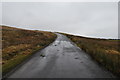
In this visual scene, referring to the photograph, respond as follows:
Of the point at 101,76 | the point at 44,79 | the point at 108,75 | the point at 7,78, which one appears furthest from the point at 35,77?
the point at 108,75

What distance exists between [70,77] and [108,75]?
7.76 feet

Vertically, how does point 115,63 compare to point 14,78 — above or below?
above

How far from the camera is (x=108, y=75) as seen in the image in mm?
5238

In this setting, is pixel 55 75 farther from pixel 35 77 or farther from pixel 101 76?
pixel 101 76

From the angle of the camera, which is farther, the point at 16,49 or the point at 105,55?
the point at 16,49

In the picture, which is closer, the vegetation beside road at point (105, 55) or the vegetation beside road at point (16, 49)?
the vegetation beside road at point (105, 55)

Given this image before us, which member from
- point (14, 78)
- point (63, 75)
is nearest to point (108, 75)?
point (63, 75)

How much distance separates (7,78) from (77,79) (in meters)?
4.26

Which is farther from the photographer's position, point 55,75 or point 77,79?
point 55,75

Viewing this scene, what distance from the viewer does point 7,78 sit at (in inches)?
205

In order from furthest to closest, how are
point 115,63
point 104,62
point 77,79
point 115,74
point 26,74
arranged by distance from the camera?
1. point 104,62
2. point 115,63
3. point 26,74
4. point 115,74
5. point 77,79

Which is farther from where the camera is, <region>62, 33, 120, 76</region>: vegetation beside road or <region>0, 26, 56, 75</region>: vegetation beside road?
<region>0, 26, 56, 75</region>: vegetation beside road

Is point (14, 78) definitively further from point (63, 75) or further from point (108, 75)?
point (108, 75)

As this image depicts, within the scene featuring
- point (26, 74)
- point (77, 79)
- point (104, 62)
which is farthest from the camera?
point (104, 62)
